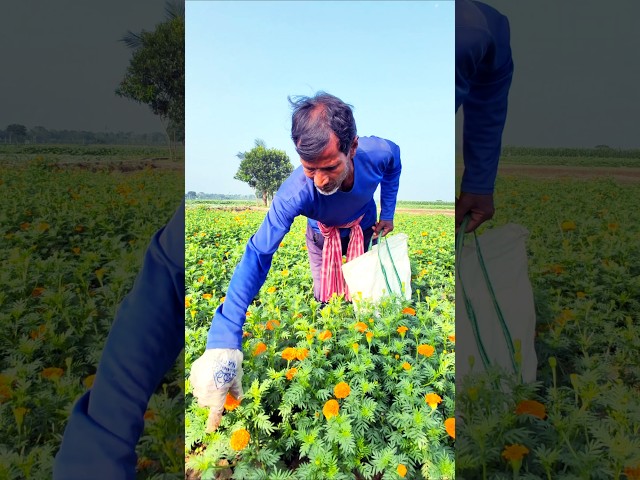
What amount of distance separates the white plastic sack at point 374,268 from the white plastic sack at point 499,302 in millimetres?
262

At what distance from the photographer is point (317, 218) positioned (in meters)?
1.37

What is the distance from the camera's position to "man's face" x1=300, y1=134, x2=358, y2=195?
3.97 feet

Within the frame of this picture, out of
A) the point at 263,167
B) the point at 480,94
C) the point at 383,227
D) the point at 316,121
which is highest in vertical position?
the point at 480,94

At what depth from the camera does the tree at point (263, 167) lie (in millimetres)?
1214

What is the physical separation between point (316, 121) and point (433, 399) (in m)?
0.84

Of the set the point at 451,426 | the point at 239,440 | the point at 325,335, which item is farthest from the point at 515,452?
the point at 239,440

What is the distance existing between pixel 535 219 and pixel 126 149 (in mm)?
2363

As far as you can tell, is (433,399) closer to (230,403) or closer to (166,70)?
(230,403)

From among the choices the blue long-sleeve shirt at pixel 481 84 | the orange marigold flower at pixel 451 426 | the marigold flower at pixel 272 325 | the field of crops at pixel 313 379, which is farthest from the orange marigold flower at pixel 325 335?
the blue long-sleeve shirt at pixel 481 84

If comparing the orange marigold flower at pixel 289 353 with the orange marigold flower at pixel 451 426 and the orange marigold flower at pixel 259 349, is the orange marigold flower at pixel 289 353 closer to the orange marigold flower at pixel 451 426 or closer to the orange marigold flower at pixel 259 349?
the orange marigold flower at pixel 259 349

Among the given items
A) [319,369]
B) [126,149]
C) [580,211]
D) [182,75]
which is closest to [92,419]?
[319,369]

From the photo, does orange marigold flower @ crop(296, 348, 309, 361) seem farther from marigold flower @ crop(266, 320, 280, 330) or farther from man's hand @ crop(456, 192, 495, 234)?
man's hand @ crop(456, 192, 495, 234)

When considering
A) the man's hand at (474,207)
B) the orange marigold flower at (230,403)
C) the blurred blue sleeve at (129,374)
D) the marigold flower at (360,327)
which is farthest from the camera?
the man's hand at (474,207)

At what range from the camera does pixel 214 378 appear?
1232mm
